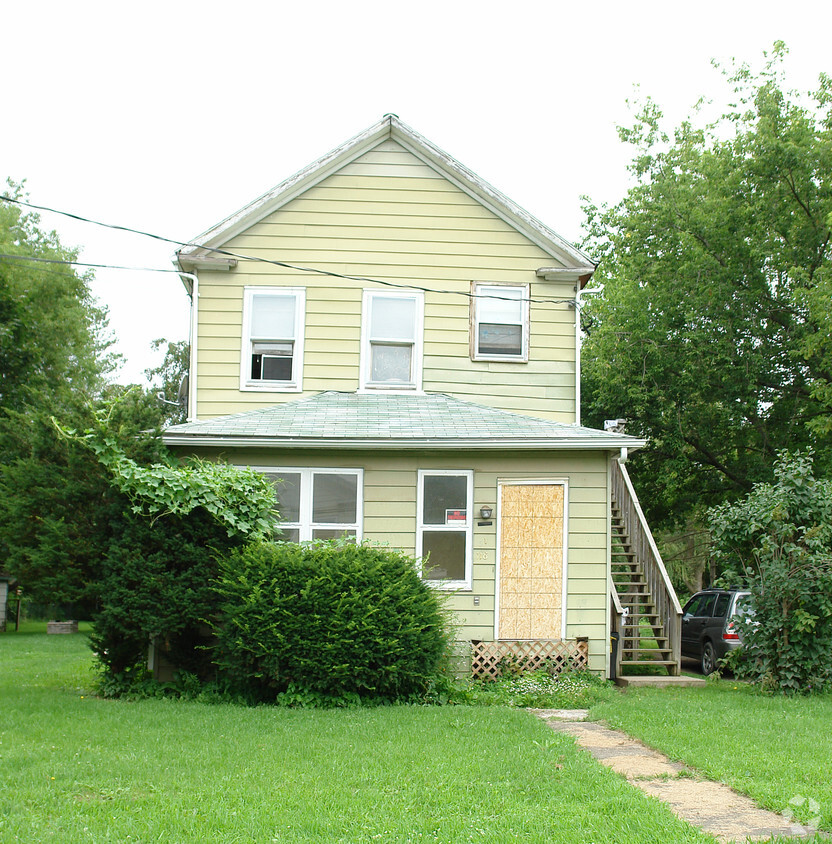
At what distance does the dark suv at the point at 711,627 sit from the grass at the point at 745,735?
3.10 meters

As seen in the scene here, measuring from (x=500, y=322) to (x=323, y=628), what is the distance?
602cm

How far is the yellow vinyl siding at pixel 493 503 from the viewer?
1211cm

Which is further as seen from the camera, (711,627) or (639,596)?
(711,627)

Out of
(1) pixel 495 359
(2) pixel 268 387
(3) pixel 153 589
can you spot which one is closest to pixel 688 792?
(3) pixel 153 589

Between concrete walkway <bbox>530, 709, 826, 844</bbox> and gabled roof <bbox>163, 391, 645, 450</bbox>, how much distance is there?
3997 millimetres

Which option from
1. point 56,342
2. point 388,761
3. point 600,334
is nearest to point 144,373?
point 56,342

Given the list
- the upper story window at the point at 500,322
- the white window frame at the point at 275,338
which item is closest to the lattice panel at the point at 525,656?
the upper story window at the point at 500,322

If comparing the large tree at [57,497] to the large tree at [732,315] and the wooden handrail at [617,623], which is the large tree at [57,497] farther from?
the large tree at [732,315]

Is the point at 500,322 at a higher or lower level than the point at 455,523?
higher

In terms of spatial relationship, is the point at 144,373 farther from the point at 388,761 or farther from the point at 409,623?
the point at 388,761

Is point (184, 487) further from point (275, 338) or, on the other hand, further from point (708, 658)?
point (708, 658)

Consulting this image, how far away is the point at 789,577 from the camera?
11547 millimetres

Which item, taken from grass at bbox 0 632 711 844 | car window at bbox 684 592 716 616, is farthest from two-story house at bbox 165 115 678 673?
grass at bbox 0 632 711 844

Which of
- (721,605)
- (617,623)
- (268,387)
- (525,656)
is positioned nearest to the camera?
(525,656)
